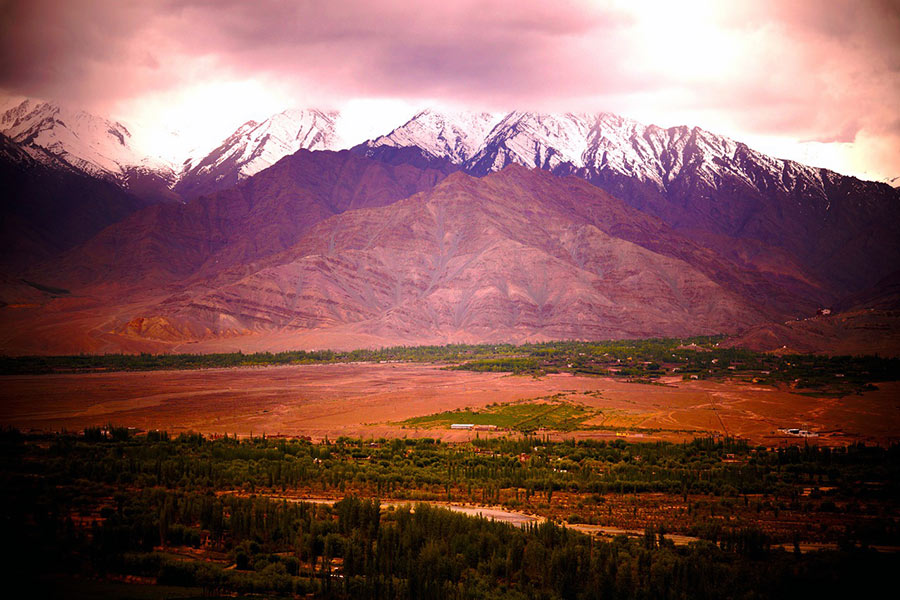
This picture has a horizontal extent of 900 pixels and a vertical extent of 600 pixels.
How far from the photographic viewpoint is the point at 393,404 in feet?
358

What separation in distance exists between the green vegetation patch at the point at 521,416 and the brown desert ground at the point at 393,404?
7.44ft

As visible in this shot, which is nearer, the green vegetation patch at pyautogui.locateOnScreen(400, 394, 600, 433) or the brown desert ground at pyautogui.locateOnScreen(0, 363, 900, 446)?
the brown desert ground at pyautogui.locateOnScreen(0, 363, 900, 446)

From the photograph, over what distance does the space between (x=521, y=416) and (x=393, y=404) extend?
20.3 metres

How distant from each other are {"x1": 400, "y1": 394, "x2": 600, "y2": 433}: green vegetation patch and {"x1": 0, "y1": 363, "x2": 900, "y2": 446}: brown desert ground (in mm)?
2269

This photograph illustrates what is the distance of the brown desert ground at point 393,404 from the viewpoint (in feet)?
282

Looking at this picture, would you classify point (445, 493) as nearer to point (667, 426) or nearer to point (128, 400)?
point (667, 426)

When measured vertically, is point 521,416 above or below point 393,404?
below

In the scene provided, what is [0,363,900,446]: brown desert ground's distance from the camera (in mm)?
86062

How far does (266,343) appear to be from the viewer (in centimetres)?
19875

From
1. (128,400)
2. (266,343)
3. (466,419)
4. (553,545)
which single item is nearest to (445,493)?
(553,545)

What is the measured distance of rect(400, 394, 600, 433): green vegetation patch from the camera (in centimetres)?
9144

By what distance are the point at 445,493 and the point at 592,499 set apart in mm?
10686

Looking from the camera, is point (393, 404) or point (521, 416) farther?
point (393, 404)

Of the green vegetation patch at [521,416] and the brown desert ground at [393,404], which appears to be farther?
the green vegetation patch at [521,416]
